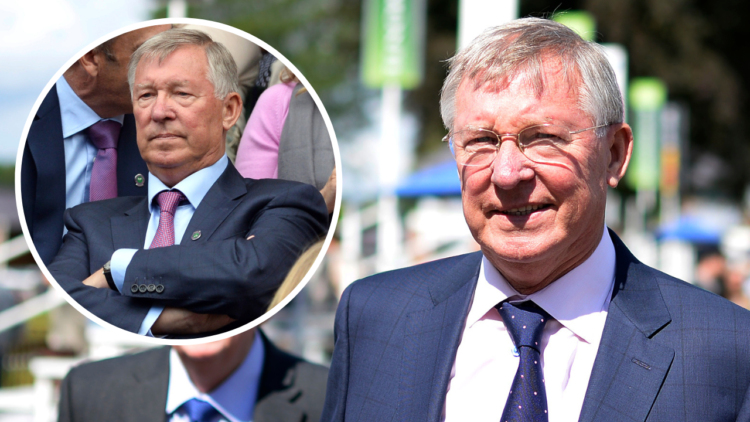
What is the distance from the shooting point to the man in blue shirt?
6.32ft

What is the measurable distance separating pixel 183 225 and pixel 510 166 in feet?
2.74

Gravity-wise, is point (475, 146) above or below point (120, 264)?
above

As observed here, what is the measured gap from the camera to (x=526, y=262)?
2.07 metres

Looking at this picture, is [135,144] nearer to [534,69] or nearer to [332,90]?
[534,69]

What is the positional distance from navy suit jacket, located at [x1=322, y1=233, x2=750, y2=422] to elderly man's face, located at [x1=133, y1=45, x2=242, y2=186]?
2.27ft

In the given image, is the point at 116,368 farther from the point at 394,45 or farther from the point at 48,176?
the point at 394,45

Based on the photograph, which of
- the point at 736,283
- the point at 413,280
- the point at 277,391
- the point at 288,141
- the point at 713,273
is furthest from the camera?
the point at 713,273

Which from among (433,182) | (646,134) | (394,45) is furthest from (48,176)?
(646,134)

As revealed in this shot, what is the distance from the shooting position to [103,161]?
1.95 meters

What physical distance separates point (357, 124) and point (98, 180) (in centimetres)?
2128

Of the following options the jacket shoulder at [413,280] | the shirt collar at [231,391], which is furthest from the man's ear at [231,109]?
the shirt collar at [231,391]

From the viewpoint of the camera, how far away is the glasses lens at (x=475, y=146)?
6.77ft

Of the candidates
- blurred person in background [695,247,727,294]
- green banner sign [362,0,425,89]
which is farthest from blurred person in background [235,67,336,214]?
blurred person in background [695,247,727,294]

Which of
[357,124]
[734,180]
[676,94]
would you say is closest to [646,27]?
[676,94]
